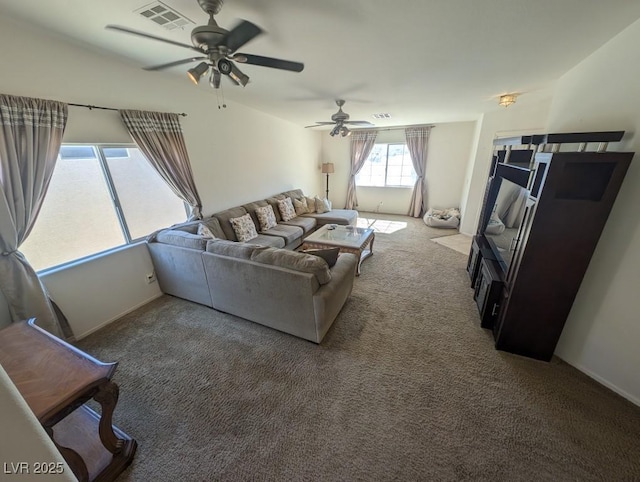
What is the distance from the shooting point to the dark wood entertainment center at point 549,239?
159cm

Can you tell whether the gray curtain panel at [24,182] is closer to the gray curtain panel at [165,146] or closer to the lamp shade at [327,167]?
the gray curtain panel at [165,146]

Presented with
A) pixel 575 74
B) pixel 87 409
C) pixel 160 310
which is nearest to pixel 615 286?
pixel 575 74

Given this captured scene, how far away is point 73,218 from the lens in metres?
2.33

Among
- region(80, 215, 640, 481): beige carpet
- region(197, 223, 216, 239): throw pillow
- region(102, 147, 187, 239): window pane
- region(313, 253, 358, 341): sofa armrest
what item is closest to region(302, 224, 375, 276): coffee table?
region(313, 253, 358, 341): sofa armrest

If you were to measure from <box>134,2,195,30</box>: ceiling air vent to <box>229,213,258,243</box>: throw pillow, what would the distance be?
92.4 inches

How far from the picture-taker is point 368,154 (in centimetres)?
665

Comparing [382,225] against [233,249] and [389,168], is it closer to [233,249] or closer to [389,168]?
[389,168]

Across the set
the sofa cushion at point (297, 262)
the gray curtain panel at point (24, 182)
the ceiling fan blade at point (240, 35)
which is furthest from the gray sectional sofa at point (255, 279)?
the ceiling fan blade at point (240, 35)

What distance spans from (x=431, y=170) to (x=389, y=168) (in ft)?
3.63

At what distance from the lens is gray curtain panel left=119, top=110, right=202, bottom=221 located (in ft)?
8.49

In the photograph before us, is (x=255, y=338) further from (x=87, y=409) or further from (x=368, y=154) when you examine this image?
(x=368, y=154)

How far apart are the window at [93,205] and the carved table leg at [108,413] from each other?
5.83ft

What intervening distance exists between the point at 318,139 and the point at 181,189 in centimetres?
485

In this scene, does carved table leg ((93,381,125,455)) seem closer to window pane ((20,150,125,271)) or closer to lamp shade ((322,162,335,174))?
window pane ((20,150,125,271))
